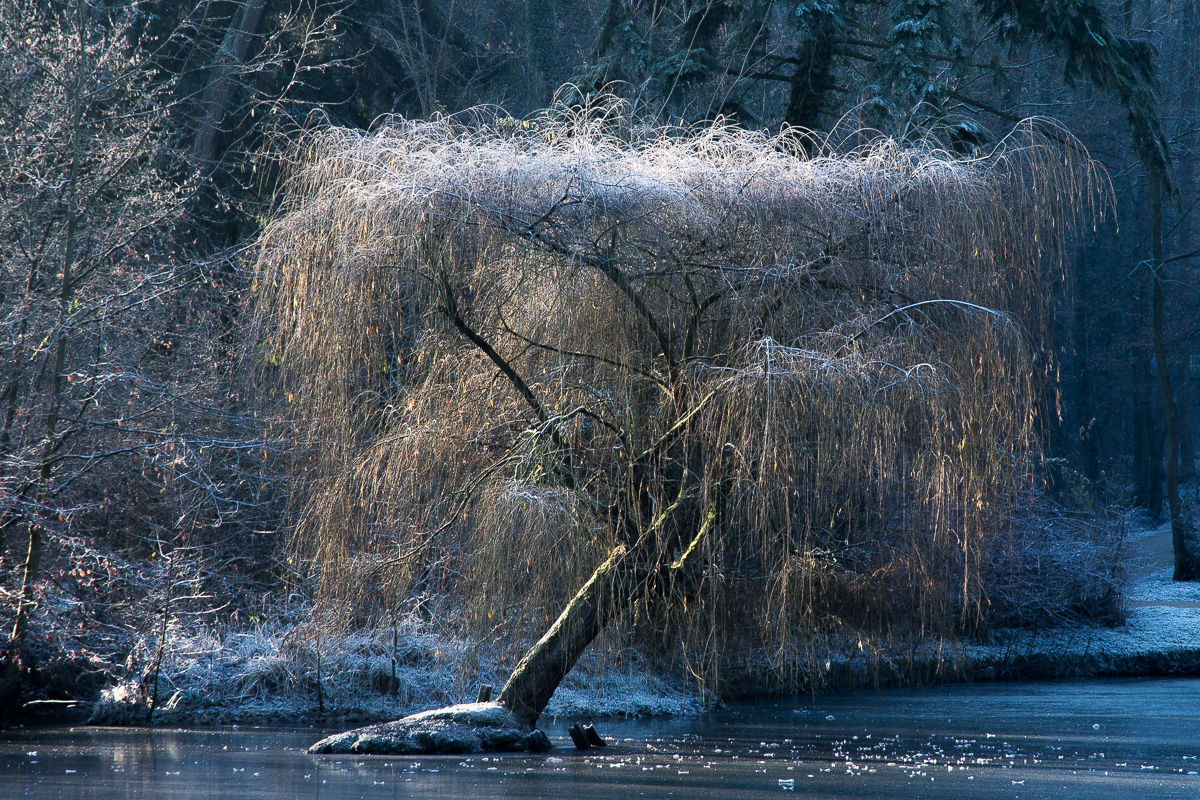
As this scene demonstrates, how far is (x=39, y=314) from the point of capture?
11883mm

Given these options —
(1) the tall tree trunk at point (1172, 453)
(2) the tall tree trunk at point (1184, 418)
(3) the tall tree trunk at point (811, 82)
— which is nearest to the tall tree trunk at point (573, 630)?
(3) the tall tree trunk at point (811, 82)

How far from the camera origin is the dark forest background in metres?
11.7

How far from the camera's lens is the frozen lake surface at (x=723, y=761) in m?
7.68

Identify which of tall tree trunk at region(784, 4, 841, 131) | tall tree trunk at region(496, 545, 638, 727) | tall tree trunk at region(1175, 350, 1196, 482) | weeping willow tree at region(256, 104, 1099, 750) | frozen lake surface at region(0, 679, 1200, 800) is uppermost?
tall tree trunk at region(784, 4, 841, 131)

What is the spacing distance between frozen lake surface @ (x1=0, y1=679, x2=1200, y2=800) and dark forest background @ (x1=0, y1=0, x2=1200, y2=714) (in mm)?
2023

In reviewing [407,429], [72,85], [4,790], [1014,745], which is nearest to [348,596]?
[407,429]

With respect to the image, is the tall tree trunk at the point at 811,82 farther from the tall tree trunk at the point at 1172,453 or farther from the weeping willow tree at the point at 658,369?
the tall tree trunk at the point at 1172,453

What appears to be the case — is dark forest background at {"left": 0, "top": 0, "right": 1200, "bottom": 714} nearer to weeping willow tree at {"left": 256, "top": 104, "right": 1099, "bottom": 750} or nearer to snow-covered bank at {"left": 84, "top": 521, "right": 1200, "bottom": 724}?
snow-covered bank at {"left": 84, "top": 521, "right": 1200, "bottom": 724}

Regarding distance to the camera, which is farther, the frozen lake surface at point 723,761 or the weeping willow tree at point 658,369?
the weeping willow tree at point 658,369

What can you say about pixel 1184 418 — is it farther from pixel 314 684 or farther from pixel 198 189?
pixel 314 684

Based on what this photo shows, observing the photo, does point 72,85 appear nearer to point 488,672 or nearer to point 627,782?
point 488,672

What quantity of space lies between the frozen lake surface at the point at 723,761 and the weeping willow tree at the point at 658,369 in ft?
3.02

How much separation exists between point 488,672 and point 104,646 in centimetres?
418

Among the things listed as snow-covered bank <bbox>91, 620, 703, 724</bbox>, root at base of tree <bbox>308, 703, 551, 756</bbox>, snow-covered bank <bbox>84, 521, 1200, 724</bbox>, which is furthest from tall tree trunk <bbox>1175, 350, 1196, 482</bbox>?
root at base of tree <bbox>308, 703, 551, 756</bbox>
